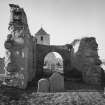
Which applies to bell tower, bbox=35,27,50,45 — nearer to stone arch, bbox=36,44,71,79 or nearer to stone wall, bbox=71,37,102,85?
stone arch, bbox=36,44,71,79

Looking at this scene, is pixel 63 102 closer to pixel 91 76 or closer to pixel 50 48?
pixel 91 76

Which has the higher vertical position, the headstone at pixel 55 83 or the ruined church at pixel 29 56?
the ruined church at pixel 29 56

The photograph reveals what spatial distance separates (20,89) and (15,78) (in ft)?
2.71

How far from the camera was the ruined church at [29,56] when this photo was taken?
8.20 metres

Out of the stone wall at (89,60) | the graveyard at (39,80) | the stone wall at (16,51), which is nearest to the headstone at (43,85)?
the graveyard at (39,80)

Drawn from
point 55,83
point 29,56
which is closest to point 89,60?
point 55,83

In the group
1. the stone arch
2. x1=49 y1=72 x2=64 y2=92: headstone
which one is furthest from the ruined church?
x1=49 y1=72 x2=64 y2=92: headstone

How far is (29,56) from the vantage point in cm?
1030

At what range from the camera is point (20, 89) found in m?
7.81

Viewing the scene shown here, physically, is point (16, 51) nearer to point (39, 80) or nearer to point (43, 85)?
point (39, 80)

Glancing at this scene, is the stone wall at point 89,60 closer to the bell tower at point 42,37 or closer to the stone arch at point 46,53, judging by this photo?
the stone arch at point 46,53

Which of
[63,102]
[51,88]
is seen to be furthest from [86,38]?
[63,102]

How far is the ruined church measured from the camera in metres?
8.20

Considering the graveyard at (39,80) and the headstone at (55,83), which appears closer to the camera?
the graveyard at (39,80)
